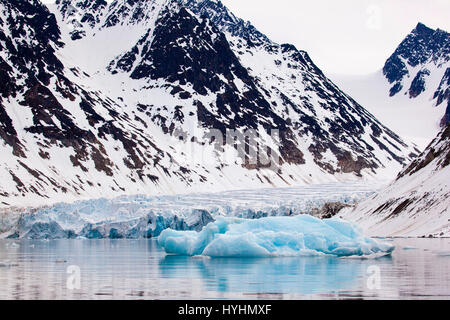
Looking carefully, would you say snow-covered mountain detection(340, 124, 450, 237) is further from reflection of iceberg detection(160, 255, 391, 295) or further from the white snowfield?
reflection of iceberg detection(160, 255, 391, 295)

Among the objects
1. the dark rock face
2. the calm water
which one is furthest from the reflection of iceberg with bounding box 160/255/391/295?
the dark rock face

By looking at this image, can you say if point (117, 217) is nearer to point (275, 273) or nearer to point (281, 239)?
point (281, 239)

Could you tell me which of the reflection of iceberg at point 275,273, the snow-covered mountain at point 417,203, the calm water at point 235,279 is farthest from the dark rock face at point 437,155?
the reflection of iceberg at point 275,273

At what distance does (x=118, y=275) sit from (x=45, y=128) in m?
163

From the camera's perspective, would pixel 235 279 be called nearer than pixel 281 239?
Yes

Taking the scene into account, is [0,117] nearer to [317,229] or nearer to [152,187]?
[152,187]

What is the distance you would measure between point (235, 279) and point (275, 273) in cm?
330

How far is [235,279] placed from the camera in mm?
28188

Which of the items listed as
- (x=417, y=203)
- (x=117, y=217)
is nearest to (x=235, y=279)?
(x=417, y=203)

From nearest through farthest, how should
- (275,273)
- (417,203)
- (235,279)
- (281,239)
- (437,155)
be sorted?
(235,279), (275,273), (281,239), (417,203), (437,155)

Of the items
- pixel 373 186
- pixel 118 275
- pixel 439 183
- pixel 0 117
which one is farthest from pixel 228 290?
pixel 0 117

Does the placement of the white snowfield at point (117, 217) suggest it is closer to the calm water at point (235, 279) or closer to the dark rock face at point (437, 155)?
the dark rock face at point (437, 155)

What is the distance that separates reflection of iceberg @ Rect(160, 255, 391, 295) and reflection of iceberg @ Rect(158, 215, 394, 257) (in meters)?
0.64

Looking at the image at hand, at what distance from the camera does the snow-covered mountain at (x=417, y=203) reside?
251 ft
